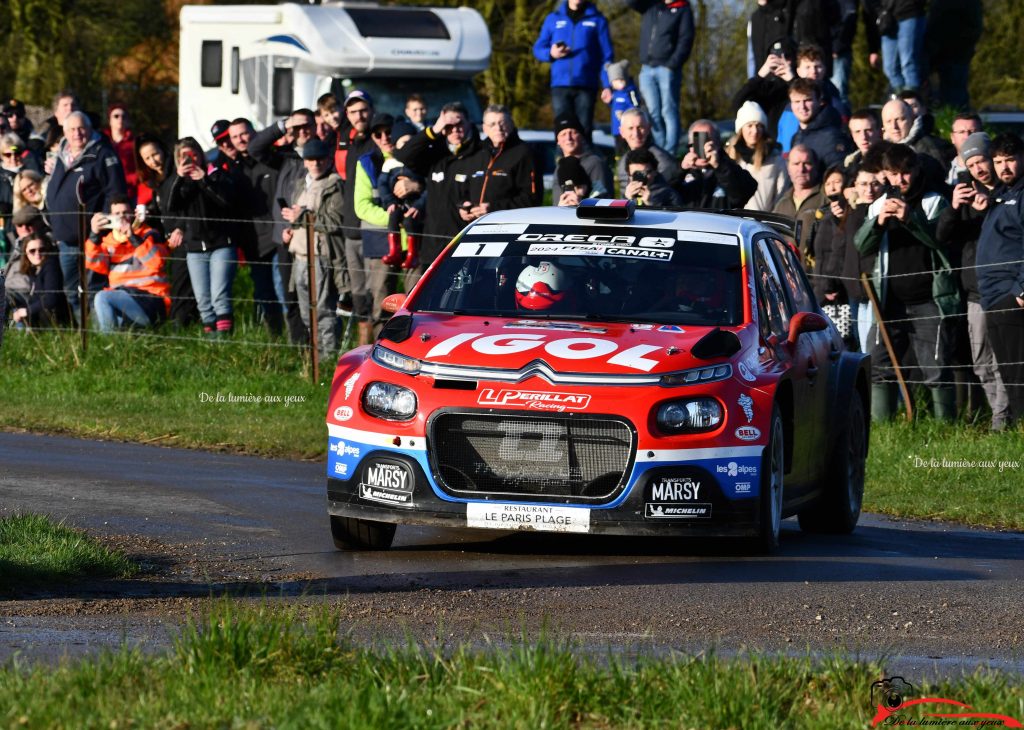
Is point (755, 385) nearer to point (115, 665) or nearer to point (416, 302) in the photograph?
point (416, 302)

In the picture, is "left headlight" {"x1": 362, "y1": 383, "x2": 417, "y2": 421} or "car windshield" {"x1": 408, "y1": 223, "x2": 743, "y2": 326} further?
"car windshield" {"x1": 408, "y1": 223, "x2": 743, "y2": 326}

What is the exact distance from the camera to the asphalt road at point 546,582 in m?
7.41

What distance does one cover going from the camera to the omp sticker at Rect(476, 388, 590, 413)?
9398mm

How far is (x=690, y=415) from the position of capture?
9.56m

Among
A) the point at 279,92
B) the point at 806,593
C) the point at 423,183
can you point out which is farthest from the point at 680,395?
the point at 279,92

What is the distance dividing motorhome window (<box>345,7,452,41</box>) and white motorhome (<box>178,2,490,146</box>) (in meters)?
0.01

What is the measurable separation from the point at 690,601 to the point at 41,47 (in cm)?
3264

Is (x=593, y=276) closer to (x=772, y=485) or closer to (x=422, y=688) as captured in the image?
(x=772, y=485)

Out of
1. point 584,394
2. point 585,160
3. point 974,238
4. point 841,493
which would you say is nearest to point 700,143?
point 585,160

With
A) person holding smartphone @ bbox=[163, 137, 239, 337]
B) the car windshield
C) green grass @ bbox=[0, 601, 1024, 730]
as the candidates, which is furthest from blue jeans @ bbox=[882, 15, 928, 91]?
green grass @ bbox=[0, 601, 1024, 730]

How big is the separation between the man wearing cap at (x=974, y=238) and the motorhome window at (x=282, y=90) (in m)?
12.9

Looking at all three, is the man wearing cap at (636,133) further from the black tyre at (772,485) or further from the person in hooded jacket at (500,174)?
the black tyre at (772,485)

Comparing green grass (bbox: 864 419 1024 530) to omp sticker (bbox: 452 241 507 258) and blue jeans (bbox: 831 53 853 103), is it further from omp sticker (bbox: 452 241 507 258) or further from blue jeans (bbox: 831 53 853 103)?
blue jeans (bbox: 831 53 853 103)

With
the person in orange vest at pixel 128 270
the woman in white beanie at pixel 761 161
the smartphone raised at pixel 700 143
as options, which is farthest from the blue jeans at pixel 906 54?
the person in orange vest at pixel 128 270
